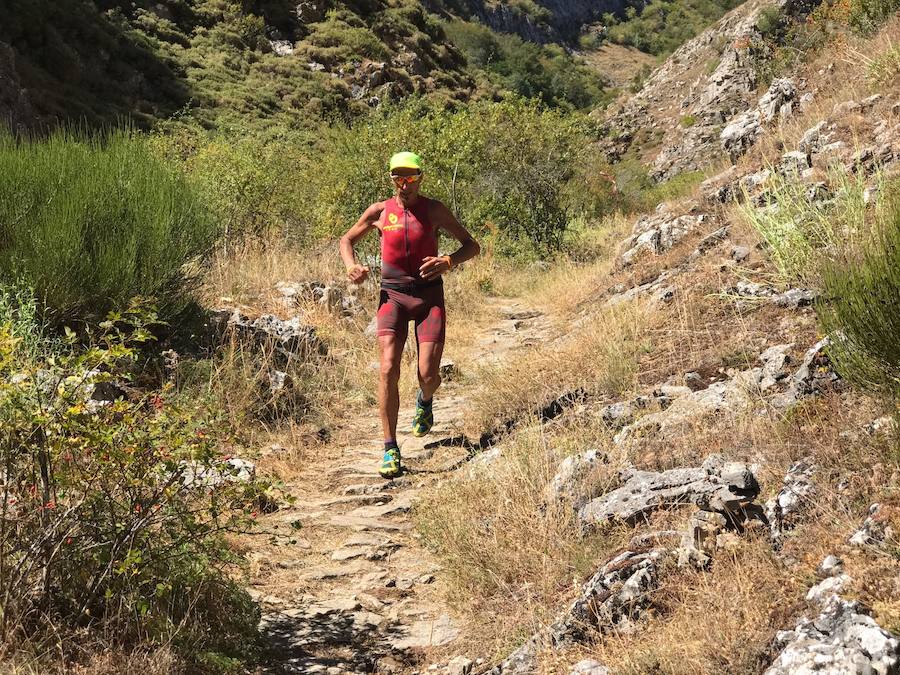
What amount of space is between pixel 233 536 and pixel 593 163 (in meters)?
16.1

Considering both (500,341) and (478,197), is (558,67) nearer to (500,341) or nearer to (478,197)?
(478,197)

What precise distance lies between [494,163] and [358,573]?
1347 cm

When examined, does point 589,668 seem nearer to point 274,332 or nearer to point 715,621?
point 715,621

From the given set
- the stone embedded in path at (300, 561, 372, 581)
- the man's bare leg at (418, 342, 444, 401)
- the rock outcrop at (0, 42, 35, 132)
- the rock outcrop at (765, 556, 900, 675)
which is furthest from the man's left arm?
the rock outcrop at (0, 42, 35, 132)

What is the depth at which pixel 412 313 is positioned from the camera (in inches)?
206

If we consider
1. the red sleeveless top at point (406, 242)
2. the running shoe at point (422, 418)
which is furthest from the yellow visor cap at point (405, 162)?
the running shoe at point (422, 418)

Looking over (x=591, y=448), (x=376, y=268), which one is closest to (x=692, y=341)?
(x=591, y=448)

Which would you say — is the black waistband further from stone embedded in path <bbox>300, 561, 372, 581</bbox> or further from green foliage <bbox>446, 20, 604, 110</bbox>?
green foliage <bbox>446, 20, 604, 110</bbox>

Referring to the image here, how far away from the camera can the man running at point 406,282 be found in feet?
16.8

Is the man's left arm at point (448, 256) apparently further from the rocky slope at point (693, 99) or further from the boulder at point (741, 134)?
the rocky slope at point (693, 99)

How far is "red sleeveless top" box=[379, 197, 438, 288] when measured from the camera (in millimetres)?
5199

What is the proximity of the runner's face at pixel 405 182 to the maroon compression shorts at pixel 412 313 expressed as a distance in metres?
0.64

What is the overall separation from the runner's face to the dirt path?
6.04ft

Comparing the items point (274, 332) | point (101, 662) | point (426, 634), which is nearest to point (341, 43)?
point (274, 332)
